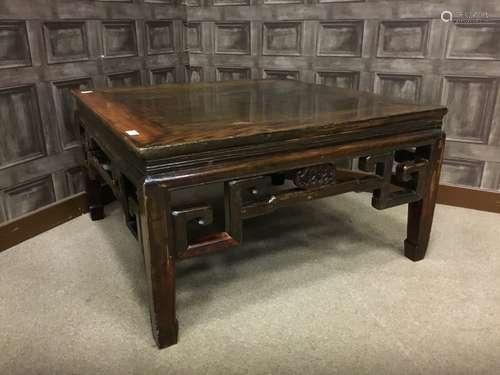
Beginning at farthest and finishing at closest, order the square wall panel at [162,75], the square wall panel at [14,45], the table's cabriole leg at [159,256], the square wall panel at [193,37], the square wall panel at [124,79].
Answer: the square wall panel at [193,37]
the square wall panel at [162,75]
the square wall panel at [124,79]
the square wall panel at [14,45]
the table's cabriole leg at [159,256]

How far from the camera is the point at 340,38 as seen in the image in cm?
205

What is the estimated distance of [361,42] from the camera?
201cm

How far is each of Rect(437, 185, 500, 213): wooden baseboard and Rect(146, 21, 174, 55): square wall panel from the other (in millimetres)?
1578

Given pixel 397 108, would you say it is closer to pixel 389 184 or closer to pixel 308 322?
pixel 389 184

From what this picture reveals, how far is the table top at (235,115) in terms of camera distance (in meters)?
1.04

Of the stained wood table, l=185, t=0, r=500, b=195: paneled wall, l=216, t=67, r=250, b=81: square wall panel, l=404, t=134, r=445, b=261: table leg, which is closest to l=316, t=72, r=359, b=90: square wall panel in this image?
l=185, t=0, r=500, b=195: paneled wall

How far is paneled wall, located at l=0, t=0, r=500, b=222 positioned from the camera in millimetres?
1662

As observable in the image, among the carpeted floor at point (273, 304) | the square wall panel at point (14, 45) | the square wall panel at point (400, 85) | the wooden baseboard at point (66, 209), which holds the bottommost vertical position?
the carpeted floor at point (273, 304)

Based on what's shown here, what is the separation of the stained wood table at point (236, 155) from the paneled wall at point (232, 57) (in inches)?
10.6

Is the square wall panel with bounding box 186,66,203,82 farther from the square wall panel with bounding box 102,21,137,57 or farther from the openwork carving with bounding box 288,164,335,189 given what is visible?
the openwork carving with bounding box 288,164,335,189

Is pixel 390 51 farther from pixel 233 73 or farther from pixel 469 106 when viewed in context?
pixel 233 73

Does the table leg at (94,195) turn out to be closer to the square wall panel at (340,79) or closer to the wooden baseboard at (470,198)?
the square wall panel at (340,79)

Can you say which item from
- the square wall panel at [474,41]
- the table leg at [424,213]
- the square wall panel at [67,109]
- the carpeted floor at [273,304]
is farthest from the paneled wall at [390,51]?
→ the square wall panel at [67,109]

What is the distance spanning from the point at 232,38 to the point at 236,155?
4.57ft
